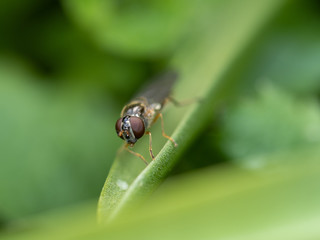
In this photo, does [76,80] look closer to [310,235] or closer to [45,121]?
[45,121]

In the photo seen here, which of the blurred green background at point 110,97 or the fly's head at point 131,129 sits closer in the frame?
the fly's head at point 131,129

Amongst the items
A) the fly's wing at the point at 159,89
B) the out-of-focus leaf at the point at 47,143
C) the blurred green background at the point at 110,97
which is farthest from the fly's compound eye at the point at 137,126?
the out-of-focus leaf at the point at 47,143

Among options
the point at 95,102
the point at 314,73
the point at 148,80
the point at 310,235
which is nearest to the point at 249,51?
the point at 314,73

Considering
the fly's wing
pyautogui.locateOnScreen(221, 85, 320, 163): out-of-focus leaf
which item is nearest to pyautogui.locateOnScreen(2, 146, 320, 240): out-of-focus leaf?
pyautogui.locateOnScreen(221, 85, 320, 163): out-of-focus leaf

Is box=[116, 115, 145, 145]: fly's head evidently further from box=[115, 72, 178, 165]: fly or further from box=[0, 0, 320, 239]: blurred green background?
box=[0, 0, 320, 239]: blurred green background

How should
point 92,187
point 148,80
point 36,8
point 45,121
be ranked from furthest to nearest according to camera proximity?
point 36,8, point 148,80, point 45,121, point 92,187

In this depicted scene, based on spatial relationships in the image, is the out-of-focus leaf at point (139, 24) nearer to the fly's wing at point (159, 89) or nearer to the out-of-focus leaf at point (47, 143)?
Answer: the fly's wing at point (159, 89)
